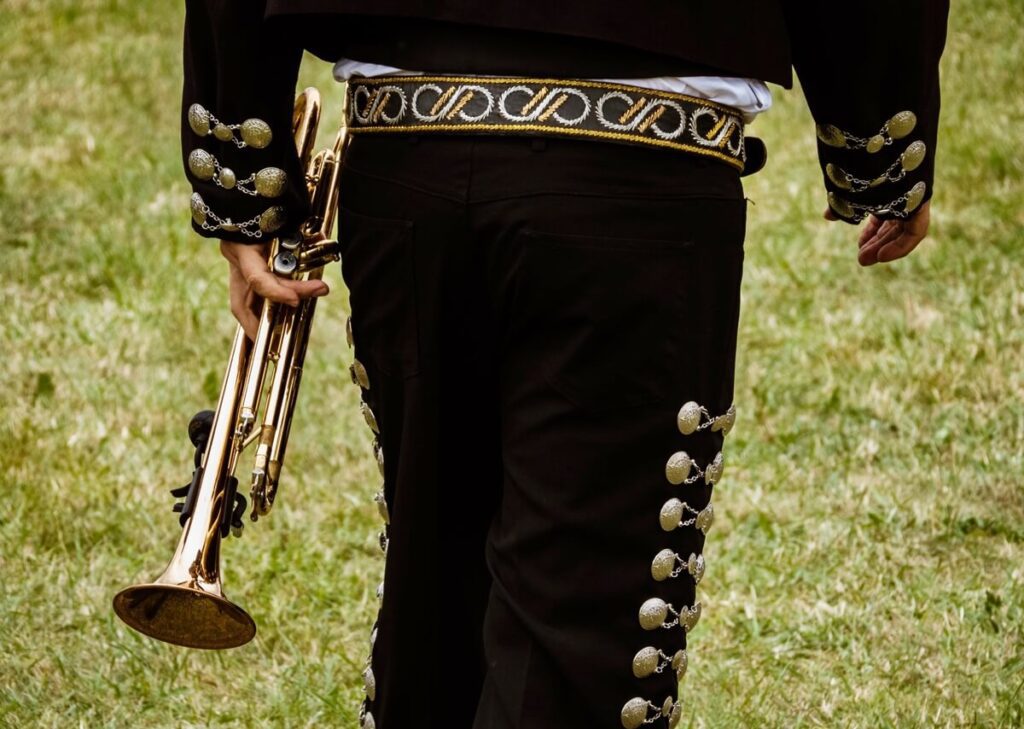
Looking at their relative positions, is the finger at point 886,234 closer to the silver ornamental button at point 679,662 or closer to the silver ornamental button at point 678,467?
the silver ornamental button at point 678,467

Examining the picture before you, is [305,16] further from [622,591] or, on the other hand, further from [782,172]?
[782,172]

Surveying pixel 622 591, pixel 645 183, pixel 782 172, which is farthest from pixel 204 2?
pixel 782 172

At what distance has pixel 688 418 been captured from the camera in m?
1.97

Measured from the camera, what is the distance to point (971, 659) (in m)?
3.50

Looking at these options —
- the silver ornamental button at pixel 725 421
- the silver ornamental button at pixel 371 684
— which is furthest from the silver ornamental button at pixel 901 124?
the silver ornamental button at pixel 371 684

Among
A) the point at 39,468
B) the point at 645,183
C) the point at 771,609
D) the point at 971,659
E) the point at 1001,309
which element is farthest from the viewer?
the point at 1001,309

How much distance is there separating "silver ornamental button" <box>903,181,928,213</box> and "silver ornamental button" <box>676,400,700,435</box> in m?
0.54

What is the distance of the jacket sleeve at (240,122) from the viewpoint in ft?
6.60

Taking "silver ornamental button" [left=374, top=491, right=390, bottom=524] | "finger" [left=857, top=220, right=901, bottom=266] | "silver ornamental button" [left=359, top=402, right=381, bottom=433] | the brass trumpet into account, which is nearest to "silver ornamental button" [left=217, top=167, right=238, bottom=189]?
the brass trumpet

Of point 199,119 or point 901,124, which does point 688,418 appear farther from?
point 199,119

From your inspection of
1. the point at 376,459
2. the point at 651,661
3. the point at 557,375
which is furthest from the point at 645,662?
the point at 376,459

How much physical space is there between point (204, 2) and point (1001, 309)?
13.4 ft

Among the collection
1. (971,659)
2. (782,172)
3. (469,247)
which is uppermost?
(782,172)

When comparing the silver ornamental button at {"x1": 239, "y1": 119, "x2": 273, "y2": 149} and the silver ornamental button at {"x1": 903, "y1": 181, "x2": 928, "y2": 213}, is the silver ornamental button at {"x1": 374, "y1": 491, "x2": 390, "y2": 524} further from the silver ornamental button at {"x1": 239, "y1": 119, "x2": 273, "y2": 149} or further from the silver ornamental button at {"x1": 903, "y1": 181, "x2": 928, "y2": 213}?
the silver ornamental button at {"x1": 903, "y1": 181, "x2": 928, "y2": 213}
